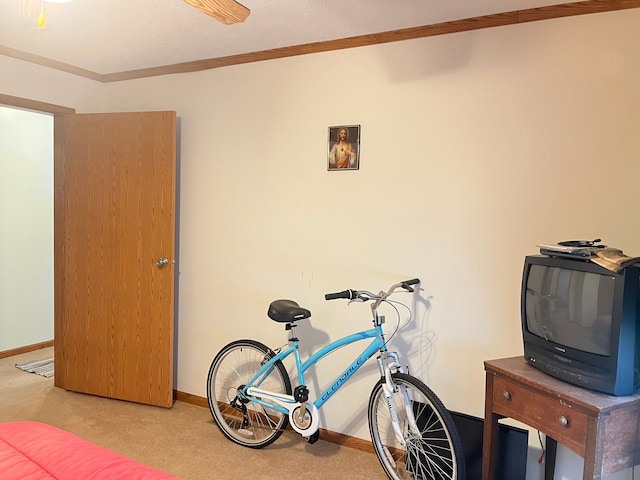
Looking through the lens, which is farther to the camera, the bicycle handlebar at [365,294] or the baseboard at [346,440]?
the baseboard at [346,440]

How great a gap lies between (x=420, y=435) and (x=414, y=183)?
123cm

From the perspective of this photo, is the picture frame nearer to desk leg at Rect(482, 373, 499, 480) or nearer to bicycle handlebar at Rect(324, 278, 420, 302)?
bicycle handlebar at Rect(324, 278, 420, 302)

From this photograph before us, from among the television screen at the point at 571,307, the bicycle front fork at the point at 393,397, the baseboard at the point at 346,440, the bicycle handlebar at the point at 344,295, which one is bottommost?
the baseboard at the point at 346,440

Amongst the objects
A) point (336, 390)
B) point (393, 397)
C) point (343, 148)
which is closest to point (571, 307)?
point (393, 397)

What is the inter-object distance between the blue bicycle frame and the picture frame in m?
0.90

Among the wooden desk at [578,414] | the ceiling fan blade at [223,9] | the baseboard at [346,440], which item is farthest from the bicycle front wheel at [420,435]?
the ceiling fan blade at [223,9]

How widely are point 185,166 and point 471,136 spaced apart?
1.90 meters

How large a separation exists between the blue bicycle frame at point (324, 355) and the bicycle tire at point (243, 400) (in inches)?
3.0

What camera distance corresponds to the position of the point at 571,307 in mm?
1651

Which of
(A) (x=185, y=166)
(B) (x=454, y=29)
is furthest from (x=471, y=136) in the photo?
(A) (x=185, y=166)

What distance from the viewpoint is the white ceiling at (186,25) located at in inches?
86.9

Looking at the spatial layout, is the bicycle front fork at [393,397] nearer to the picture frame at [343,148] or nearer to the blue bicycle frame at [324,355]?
the blue bicycle frame at [324,355]

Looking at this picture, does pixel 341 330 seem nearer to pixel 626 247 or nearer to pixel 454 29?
pixel 626 247

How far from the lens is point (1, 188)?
413cm
